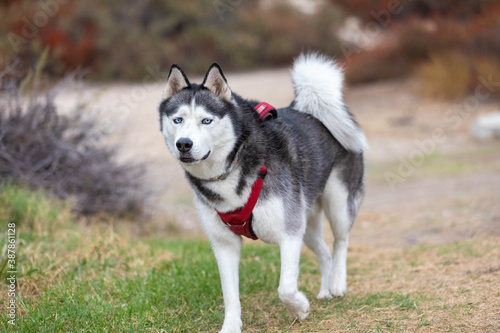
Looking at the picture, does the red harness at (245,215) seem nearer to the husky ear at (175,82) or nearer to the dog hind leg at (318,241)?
the husky ear at (175,82)

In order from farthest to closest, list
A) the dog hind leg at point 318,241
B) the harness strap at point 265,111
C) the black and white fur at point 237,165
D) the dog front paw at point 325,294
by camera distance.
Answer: the dog hind leg at point 318,241
the dog front paw at point 325,294
the harness strap at point 265,111
the black and white fur at point 237,165

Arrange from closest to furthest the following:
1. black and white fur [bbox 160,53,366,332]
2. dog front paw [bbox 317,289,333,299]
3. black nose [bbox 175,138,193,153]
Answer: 1. black nose [bbox 175,138,193,153]
2. black and white fur [bbox 160,53,366,332]
3. dog front paw [bbox 317,289,333,299]

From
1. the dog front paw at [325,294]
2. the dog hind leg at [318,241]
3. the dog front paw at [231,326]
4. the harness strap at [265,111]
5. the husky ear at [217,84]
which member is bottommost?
the dog front paw at [231,326]

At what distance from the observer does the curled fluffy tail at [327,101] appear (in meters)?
4.07

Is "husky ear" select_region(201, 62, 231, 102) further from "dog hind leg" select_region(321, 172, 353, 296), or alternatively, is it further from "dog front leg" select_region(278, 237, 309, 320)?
"dog hind leg" select_region(321, 172, 353, 296)

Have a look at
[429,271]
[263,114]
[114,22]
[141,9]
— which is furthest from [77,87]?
[141,9]

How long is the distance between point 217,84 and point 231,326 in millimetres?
1482

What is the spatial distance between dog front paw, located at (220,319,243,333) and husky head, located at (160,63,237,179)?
2.95 ft

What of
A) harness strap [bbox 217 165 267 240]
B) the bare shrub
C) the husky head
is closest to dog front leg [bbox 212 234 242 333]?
harness strap [bbox 217 165 267 240]

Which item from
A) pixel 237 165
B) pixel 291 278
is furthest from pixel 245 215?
pixel 291 278

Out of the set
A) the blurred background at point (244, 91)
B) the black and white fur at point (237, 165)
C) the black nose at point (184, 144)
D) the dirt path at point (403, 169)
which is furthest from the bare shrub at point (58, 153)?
the black nose at point (184, 144)

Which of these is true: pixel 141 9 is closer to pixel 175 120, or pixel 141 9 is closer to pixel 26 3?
pixel 26 3

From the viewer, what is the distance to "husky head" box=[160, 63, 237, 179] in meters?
3.09

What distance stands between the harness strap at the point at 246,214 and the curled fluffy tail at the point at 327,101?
92 cm
